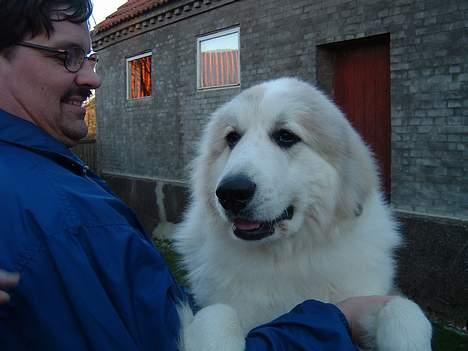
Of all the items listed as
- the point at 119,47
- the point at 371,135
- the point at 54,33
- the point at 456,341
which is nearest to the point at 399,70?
the point at 371,135

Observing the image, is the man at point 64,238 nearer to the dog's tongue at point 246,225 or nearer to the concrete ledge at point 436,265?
the dog's tongue at point 246,225

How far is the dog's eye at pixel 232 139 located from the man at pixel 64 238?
1040mm

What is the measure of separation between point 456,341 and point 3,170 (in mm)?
4526

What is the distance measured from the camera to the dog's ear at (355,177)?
2344 millimetres

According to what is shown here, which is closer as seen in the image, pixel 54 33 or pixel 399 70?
pixel 54 33

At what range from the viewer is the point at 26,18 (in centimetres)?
135

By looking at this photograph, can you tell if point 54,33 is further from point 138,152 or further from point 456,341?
point 138,152

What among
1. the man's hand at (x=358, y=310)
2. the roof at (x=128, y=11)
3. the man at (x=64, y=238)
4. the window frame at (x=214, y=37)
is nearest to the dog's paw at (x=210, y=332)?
the man at (x=64, y=238)

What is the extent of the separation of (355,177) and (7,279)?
1751 millimetres

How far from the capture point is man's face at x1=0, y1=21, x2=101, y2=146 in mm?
1398

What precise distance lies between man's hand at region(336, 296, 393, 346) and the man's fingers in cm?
113

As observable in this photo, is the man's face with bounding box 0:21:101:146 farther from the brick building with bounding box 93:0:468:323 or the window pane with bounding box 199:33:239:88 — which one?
the window pane with bounding box 199:33:239:88

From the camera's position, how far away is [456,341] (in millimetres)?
4535

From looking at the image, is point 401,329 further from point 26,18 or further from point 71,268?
point 26,18
